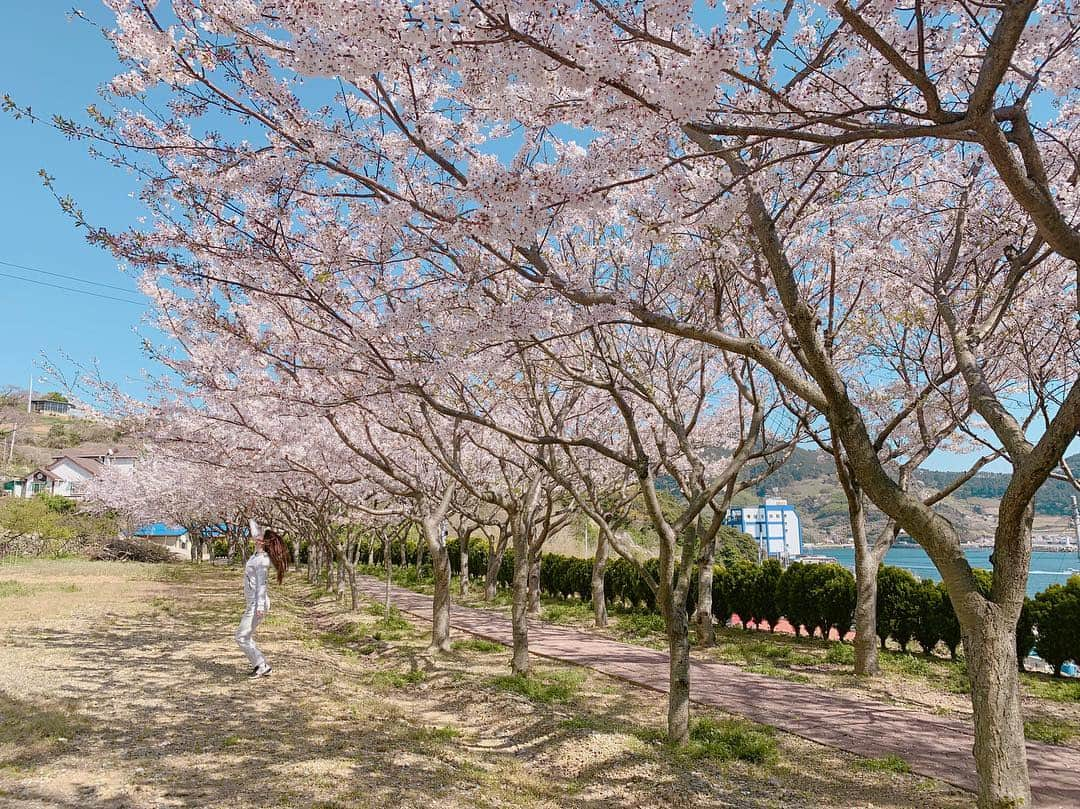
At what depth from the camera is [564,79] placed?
302 cm

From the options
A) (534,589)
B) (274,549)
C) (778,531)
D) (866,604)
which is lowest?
(534,589)

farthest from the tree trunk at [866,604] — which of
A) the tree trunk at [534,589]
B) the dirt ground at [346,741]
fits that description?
the tree trunk at [534,589]

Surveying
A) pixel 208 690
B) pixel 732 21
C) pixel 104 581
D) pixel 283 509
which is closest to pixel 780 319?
pixel 732 21

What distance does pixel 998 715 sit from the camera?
3506mm

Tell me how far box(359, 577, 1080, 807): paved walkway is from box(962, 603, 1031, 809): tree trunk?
1.51m

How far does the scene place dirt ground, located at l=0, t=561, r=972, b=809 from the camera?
4.17 meters

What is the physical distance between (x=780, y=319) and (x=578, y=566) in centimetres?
1478

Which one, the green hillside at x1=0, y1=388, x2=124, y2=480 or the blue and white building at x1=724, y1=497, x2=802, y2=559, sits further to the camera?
the green hillside at x1=0, y1=388, x2=124, y2=480

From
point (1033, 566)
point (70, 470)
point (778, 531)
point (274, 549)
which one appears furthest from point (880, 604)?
point (70, 470)

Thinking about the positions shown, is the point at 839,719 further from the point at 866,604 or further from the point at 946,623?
the point at 946,623

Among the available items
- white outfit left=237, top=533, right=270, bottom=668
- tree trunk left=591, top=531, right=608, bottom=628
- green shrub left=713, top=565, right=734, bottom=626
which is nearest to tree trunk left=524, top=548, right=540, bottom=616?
tree trunk left=591, top=531, right=608, bottom=628

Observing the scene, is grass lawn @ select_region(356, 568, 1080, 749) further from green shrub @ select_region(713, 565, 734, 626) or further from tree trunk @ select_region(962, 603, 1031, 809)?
tree trunk @ select_region(962, 603, 1031, 809)

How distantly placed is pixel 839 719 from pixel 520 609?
12.4 ft

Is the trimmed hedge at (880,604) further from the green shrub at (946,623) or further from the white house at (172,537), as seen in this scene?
the white house at (172,537)
